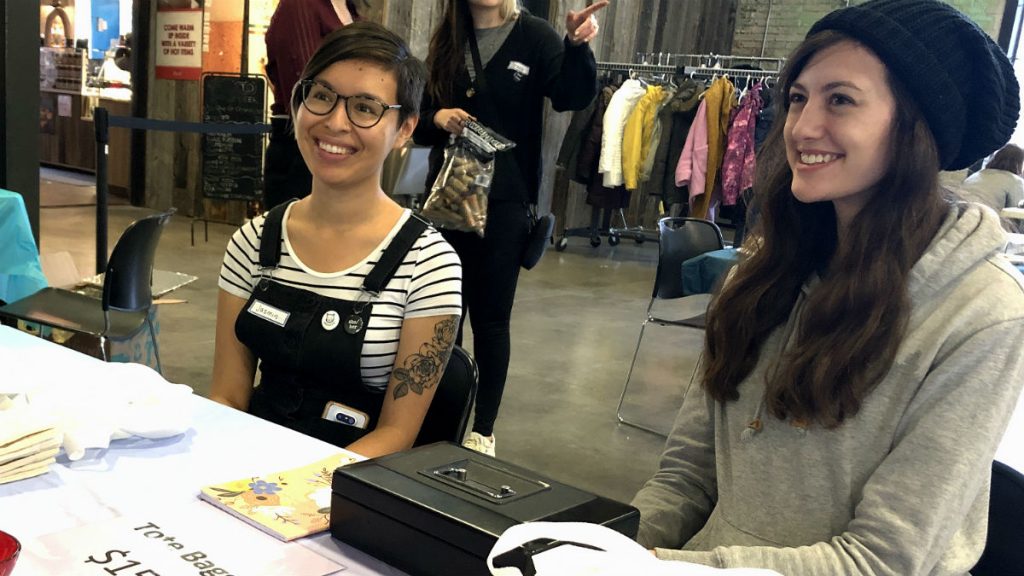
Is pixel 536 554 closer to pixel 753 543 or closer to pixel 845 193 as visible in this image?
pixel 753 543

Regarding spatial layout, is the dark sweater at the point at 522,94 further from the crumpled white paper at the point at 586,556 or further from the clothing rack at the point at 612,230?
the clothing rack at the point at 612,230

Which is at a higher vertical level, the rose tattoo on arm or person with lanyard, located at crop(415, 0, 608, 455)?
person with lanyard, located at crop(415, 0, 608, 455)

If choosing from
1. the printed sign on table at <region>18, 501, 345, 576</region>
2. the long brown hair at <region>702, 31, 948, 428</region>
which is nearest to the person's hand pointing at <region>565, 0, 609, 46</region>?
the long brown hair at <region>702, 31, 948, 428</region>

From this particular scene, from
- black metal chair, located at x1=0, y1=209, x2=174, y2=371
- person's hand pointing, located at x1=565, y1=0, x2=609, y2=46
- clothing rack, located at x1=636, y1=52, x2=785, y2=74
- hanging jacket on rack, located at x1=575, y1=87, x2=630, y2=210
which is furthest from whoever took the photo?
clothing rack, located at x1=636, y1=52, x2=785, y2=74

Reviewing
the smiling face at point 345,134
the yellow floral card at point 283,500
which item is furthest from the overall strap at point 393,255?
the yellow floral card at point 283,500

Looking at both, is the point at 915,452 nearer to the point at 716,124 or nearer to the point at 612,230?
the point at 716,124

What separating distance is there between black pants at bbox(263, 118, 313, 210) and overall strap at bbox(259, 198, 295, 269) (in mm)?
1814

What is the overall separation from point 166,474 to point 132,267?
1870 millimetres

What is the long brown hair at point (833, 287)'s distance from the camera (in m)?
1.11

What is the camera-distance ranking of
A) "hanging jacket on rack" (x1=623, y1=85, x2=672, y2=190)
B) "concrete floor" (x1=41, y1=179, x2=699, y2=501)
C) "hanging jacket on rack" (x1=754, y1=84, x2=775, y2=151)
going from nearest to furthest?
"concrete floor" (x1=41, y1=179, x2=699, y2=501)
"hanging jacket on rack" (x1=754, y1=84, x2=775, y2=151)
"hanging jacket on rack" (x1=623, y1=85, x2=672, y2=190)

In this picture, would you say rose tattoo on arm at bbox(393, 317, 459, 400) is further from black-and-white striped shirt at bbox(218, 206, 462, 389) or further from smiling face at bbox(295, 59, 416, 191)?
smiling face at bbox(295, 59, 416, 191)

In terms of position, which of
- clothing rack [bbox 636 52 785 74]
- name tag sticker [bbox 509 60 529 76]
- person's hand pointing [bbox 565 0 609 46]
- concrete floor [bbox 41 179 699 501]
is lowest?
concrete floor [bbox 41 179 699 501]

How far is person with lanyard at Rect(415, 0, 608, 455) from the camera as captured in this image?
268 centimetres

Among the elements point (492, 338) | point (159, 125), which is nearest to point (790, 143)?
point (492, 338)
